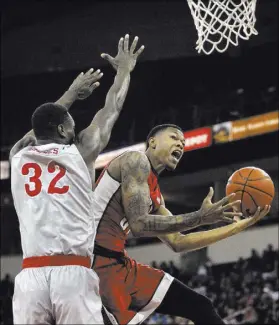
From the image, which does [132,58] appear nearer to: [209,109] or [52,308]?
[52,308]

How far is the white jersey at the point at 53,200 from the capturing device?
3.97 metres

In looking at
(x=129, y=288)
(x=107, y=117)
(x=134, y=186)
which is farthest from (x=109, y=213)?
(x=107, y=117)

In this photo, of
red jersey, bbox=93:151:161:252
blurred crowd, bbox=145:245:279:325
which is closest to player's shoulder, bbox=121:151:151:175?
red jersey, bbox=93:151:161:252

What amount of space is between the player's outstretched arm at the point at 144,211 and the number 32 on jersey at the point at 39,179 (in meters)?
0.63

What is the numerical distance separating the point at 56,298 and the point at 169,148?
1.61 meters

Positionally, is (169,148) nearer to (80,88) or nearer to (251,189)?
(251,189)

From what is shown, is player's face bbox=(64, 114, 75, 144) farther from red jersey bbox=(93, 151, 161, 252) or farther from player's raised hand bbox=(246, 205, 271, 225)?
player's raised hand bbox=(246, 205, 271, 225)

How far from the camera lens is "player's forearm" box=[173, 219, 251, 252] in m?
4.92

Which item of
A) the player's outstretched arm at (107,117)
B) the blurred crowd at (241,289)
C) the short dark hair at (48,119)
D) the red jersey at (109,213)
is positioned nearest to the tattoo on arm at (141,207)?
the red jersey at (109,213)

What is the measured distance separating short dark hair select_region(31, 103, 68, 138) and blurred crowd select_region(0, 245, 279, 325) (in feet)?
26.1

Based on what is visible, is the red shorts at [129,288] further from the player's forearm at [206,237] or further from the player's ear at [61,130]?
the player's ear at [61,130]

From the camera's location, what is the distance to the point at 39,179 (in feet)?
13.3

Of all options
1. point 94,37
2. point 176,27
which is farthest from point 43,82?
point 176,27

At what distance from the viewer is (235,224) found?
4.91 meters
